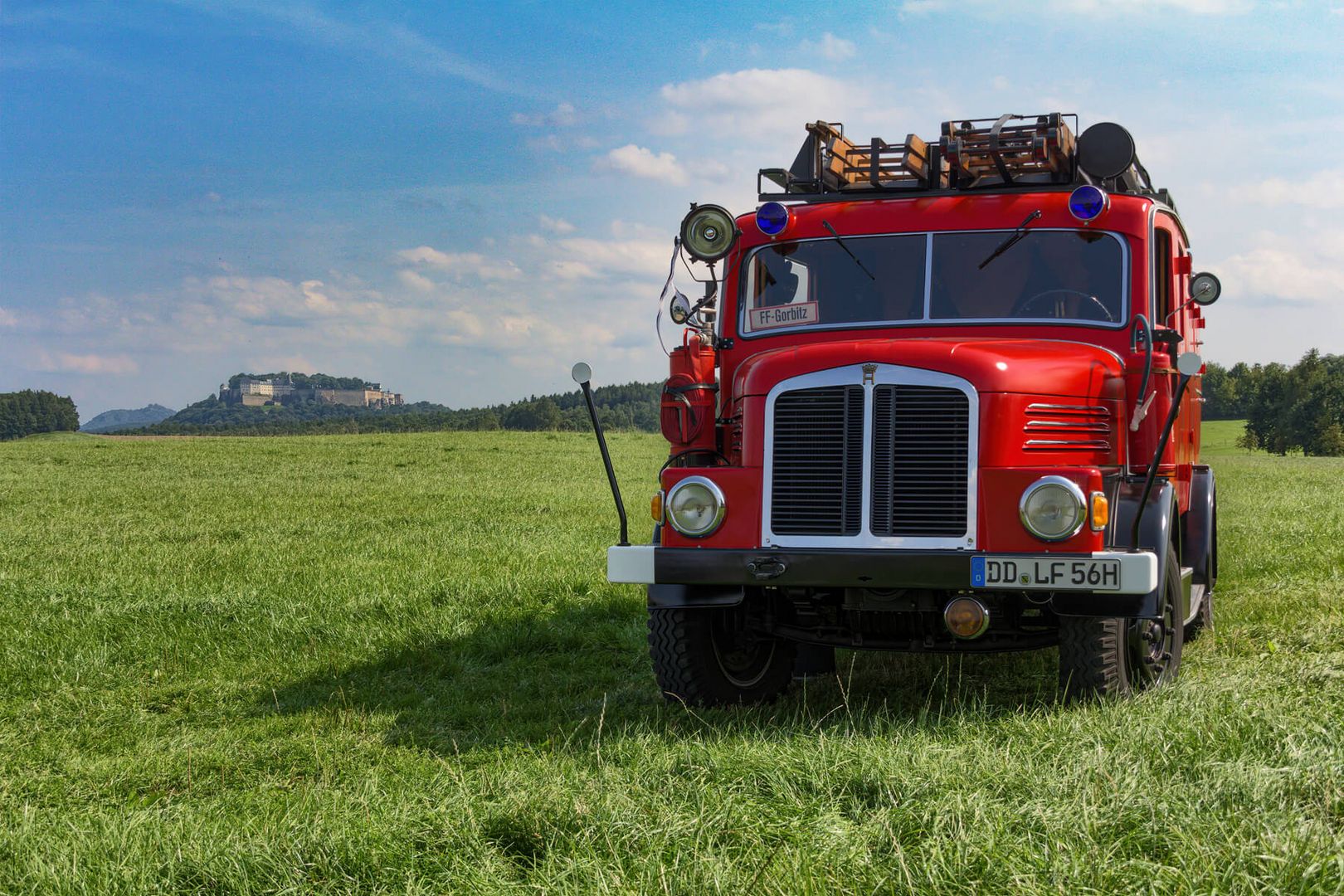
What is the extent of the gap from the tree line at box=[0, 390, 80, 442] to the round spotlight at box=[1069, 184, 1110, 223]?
71481mm

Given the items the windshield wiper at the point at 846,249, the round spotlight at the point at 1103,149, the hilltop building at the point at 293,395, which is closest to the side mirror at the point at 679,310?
the windshield wiper at the point at 846,249

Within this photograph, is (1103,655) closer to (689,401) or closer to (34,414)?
(689,401)

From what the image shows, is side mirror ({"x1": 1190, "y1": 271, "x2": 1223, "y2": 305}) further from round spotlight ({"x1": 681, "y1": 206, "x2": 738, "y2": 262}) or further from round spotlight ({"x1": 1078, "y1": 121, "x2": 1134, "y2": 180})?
round spotlight ({"x1": 681, "y1": 206, "x2": 738, "y2": 262})

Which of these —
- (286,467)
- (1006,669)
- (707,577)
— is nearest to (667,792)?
(707,577)

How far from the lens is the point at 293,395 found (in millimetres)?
138875

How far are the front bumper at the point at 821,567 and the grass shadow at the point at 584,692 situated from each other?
1.91ft

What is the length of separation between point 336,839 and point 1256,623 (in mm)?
6597

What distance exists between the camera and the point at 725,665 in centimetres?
660

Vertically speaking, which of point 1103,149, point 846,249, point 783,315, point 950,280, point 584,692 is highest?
point 1103,149

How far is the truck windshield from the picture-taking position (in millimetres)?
6605

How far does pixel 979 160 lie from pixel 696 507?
2855mm

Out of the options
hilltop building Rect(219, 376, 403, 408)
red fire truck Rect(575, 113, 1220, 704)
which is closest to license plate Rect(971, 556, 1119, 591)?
red fire truck Rect(575, 113, 1220, 704)

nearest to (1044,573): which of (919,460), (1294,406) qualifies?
(919,460)

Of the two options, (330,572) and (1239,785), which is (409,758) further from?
(330,572)
